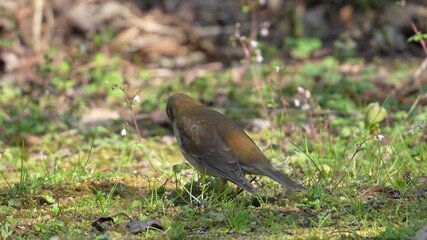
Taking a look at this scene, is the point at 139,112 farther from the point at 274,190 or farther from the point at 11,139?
the point at 274,190

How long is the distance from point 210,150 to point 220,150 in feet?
0.23

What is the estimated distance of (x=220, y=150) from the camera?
561 centimetres

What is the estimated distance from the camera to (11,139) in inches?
326

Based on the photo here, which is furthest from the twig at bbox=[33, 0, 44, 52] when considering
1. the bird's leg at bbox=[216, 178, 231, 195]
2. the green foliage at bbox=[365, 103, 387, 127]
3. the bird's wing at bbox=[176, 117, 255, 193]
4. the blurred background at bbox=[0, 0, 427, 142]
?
the bird's leg at bbox=[216, 178, 231, 195]

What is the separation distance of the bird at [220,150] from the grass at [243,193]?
151 mm

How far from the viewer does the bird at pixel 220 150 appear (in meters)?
5.39

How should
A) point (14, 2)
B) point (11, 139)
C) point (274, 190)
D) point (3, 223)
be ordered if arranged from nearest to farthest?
point (3, 223), point (274, 190), point (11, 139), point (14, 2)

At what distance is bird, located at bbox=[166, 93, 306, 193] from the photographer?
5.39m

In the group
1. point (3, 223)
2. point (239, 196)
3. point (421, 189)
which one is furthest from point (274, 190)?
point (3, 223)

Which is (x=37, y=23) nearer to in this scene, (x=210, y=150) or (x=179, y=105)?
(x=179, y=105)

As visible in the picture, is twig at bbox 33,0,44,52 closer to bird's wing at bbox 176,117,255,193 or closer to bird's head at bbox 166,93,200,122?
bird's head at bbox 166,93,200,122

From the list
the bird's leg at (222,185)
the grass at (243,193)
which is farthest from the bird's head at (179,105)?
the bird's leg at (222,185)

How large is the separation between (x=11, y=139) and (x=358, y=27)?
6.15 metres

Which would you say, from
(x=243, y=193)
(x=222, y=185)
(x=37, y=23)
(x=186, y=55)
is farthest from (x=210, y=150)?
(x=186, y=55)
